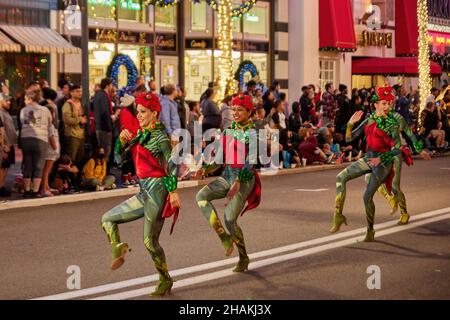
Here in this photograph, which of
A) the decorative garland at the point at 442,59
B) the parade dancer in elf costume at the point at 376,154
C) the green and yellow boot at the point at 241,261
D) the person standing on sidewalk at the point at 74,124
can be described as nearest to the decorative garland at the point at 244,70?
the person standing on sidewalk at the point at 74,124

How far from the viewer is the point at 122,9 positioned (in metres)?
28.5

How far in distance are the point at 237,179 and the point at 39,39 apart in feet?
48.0

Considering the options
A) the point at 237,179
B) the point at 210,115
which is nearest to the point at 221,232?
the point at 237,179

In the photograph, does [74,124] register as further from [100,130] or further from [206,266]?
[206,266]

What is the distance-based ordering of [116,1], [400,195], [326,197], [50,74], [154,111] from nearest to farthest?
[154,111]
[400,195]
[326,197]
[50,74]
[116,1]

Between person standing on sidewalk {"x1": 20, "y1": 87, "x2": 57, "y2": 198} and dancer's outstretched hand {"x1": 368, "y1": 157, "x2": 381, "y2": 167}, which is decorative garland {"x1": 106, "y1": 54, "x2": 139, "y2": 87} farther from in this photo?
dancer's outstretched hand {"x1": 368, "y1": 157, "x2": 381, "y2": 167}

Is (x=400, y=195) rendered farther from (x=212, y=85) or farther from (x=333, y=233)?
(x=212, y=85)

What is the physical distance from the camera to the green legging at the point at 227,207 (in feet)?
32.6

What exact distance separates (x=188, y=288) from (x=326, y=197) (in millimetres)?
8440

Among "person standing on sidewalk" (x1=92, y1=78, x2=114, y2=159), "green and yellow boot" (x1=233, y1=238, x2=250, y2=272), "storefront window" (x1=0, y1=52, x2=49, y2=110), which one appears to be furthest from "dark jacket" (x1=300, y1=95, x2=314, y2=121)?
"green and yellow boot" (x1=233, y1=238, x2=250, y2=272)

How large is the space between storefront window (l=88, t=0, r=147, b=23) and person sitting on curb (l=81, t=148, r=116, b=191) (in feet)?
32.4

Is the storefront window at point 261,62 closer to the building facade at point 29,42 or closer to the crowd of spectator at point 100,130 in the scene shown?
the crowd of spectator at point 100,130

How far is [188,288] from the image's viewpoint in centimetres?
904
